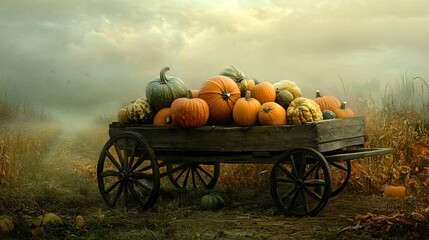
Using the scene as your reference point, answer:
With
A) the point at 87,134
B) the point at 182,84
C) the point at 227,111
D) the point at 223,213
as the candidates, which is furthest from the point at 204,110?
the point at 87,134

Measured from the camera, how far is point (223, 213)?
6.64m

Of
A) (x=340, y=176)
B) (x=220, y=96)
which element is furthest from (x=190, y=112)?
(x=340, y=176)

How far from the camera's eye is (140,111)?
7207 millimetres

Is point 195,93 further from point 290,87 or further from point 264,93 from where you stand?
point 290,87

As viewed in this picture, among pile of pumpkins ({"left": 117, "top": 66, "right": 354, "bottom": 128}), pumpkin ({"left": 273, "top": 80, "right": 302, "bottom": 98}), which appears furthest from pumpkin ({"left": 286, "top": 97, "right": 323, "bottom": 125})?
pumpkin ({"left": 273, "top": 80, "right": 302, "bottom": 98})

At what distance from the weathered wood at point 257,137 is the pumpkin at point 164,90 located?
1.06 feet

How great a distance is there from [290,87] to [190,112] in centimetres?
126

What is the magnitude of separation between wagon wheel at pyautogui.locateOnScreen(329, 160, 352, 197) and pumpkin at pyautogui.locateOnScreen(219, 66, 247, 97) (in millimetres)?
1517

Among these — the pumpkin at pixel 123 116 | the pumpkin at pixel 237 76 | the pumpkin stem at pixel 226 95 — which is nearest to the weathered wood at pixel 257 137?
the pumpkin at pixel 123 116

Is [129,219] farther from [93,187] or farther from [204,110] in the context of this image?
[93,187]

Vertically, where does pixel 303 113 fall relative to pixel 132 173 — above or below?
above

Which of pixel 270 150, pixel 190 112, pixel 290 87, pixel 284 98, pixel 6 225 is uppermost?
pixel 290 87

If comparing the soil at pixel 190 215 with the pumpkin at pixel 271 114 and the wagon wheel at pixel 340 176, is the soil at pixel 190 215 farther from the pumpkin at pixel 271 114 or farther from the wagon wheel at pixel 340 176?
the pumpkin at pixel 271 114

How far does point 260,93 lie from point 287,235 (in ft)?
6.10
